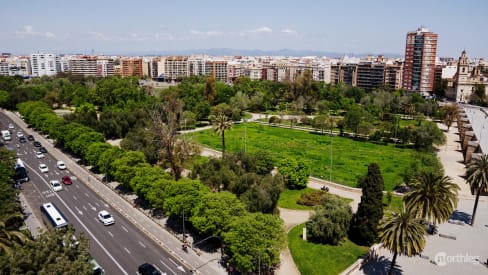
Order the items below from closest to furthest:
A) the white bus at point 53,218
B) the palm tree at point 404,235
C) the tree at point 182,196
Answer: the palm tree at point 404,235, the tree at point 182,196, the white bus at point 53,218

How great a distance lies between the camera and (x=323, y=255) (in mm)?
37094

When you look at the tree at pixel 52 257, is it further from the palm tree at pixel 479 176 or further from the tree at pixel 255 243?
the palm tree at pixel 479 176

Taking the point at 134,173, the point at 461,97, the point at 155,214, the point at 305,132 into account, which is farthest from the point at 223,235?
the point at 461,97

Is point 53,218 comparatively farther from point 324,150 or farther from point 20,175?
point 324,150

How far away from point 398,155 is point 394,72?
3634 inches

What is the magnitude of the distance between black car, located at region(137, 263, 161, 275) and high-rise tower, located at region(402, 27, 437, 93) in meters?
147

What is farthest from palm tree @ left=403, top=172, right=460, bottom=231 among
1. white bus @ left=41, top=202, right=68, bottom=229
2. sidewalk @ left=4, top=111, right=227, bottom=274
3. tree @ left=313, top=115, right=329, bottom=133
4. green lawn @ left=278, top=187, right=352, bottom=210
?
tree @ left=313, top=115, right=329, bottom=133

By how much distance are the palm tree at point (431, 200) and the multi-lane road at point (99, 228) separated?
22.7 metres

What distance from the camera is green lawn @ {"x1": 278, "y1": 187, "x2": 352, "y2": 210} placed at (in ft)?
163

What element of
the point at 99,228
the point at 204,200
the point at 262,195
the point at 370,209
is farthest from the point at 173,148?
the point at 370,209

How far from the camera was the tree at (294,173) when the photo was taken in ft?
183

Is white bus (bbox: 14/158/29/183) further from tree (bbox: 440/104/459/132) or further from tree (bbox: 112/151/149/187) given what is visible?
tree (bbox: 440/104/459/132)

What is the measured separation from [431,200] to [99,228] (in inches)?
1406

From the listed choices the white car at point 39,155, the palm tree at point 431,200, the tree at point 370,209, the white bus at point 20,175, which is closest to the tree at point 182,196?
the tree at point 370,209
